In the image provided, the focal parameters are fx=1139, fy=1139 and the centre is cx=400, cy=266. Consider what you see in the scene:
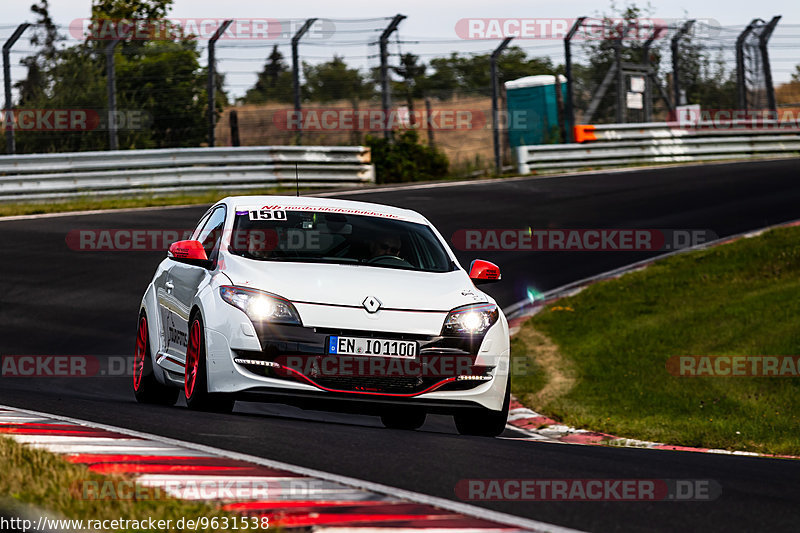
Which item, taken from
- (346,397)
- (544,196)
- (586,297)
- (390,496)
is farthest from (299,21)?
(390,496)

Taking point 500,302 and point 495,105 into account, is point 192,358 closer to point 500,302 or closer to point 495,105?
point 500,302

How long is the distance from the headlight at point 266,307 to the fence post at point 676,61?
75.4 ft

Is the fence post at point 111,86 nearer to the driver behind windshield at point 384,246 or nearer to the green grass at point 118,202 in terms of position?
the green grass at point 118,202

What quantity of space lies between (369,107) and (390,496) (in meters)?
21.8

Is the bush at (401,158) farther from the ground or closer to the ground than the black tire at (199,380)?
farther from the ground

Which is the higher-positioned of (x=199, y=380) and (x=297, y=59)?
(x=297, y=59)

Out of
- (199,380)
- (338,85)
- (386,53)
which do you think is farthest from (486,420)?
(386,53)

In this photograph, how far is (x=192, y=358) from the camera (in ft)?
24.7

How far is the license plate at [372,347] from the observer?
6.95 meters

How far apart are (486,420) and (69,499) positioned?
391 cm

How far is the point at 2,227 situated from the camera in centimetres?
1761

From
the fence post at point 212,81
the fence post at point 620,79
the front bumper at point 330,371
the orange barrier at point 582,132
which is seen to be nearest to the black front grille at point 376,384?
the front bumper at point 330,371

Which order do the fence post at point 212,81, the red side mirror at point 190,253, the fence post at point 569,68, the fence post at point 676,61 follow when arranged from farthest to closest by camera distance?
1. the fence post at point 676,61
2. the fence post at point 569,68
3. the fence post at point 212,81
4. the red side mirror at point 190,253

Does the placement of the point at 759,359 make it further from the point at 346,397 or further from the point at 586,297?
the point at 346,397
